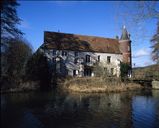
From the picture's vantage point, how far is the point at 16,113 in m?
16.5

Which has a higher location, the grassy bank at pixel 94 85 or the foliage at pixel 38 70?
the foliage at pixel 38 70

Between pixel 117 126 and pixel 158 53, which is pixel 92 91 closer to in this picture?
pixel 158 53

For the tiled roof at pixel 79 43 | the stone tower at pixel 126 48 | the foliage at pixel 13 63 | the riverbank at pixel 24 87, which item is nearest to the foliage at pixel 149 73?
the stone tower at pixel 126 48

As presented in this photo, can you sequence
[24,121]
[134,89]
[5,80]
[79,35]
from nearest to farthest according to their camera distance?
1. [24,121]
2. [5,80]
3. [134,89]
4. [79,35]

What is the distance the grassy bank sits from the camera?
33562mm

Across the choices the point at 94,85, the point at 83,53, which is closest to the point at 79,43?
the point at 83,53

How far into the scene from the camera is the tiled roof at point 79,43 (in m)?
44.8

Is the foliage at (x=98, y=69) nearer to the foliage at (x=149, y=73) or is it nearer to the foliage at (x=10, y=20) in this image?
the foliage at (x=149, y=73)

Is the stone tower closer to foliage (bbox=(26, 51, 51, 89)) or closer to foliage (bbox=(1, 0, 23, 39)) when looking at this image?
foliage (bbox=(26, 51, 51, 89))

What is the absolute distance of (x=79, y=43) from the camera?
1868 inches

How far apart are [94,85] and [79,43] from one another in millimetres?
15073

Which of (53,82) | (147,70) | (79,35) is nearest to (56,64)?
(53,82)

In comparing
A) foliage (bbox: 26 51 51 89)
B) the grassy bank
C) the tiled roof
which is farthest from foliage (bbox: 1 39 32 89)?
the grassy bank

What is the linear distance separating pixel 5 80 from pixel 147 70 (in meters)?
24.1
